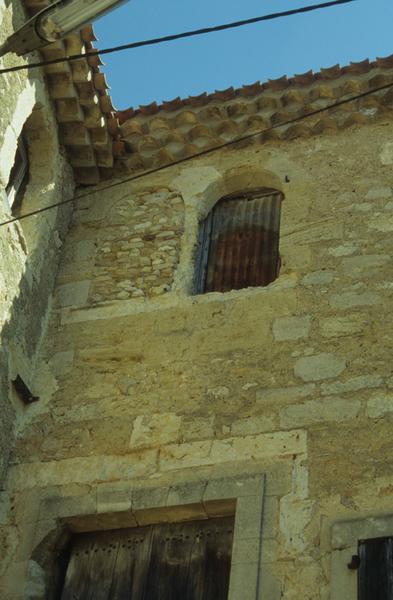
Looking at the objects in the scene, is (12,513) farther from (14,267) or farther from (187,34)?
(187,34)

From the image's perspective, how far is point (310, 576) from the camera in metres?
6.32

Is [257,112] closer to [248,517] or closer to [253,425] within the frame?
[253,425]

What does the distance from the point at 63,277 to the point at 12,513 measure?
97.6 inches

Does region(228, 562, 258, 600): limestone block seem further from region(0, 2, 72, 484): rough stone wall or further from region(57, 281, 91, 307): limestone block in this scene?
region(57, 281, 91, 307): limestone block

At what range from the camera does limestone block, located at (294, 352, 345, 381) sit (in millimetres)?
7492

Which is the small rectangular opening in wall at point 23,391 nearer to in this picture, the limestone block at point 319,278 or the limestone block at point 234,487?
the limestone block at point 234,487

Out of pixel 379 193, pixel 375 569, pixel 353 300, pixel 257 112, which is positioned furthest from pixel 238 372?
pixel 257 112

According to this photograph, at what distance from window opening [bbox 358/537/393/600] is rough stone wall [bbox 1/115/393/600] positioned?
217 mm

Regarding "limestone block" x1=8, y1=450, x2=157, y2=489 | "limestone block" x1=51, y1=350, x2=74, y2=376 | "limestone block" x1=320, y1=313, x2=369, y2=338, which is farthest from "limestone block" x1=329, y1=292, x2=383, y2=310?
"limestone block" x1=51, y1=350, x2=74, y2=376

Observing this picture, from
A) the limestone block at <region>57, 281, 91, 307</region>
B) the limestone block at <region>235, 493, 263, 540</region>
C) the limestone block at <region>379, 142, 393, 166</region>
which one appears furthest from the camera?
the limestone block at <region>379, 142, 393, 166</region>

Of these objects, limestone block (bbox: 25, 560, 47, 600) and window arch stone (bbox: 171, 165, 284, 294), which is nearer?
limestone block (bbox: 25, 560, 47, 600)

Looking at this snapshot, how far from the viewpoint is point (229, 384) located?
7.65 meters

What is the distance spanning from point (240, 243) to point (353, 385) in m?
2.29

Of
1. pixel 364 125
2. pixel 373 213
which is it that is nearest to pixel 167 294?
pixel 373 213
